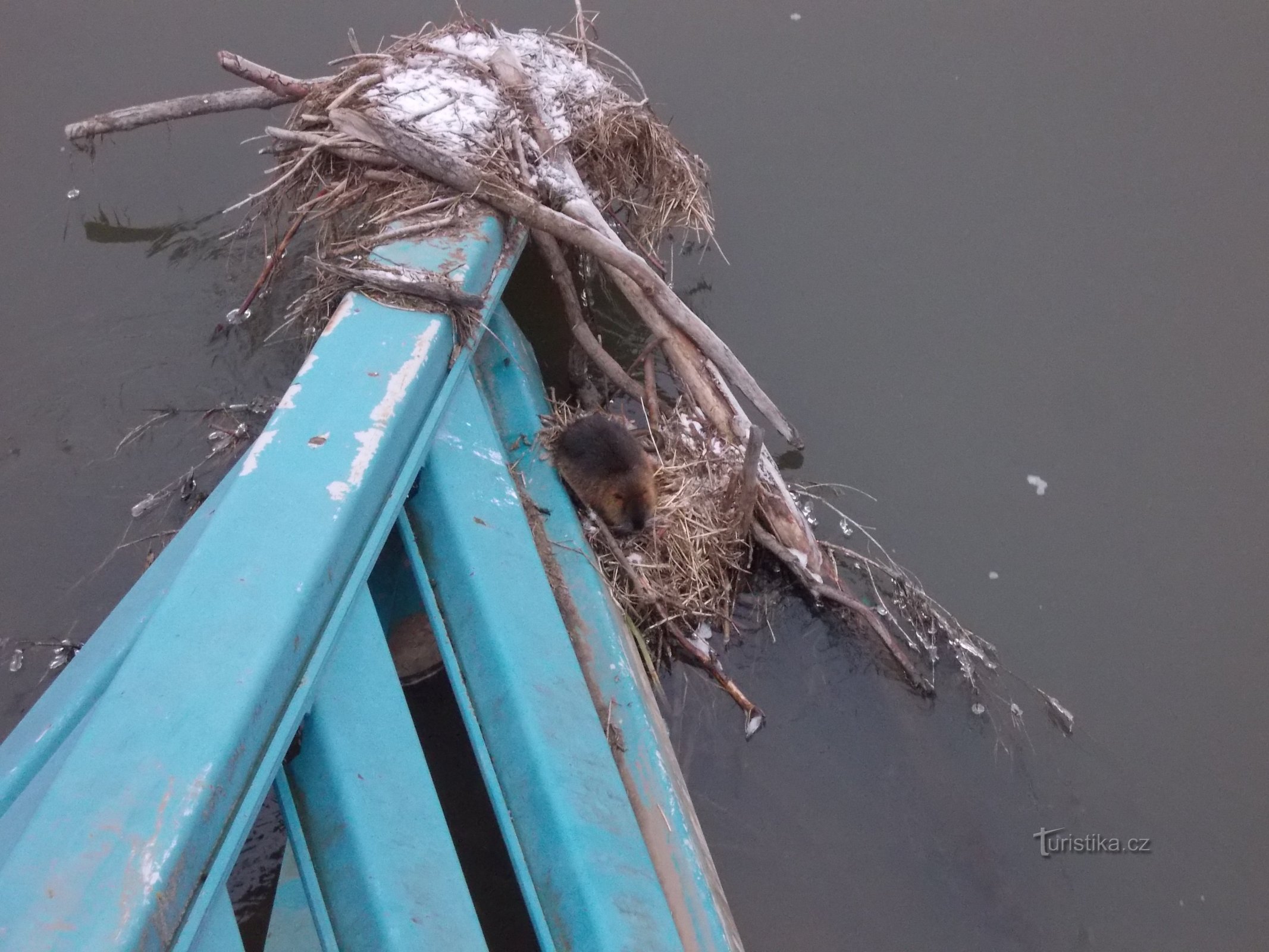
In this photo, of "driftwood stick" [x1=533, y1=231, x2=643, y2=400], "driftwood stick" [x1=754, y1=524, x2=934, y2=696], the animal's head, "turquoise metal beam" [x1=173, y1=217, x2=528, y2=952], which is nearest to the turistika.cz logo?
"driftwood stick" [x1=754, y1=524, x2=934, y2=696]

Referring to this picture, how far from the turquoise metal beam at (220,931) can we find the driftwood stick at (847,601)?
236 cm

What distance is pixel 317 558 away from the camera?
1.96 m

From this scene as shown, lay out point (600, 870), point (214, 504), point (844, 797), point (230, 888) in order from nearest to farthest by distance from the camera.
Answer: point (600, 870)
point (214, 504)
point (230, 888)
point (844, 797)

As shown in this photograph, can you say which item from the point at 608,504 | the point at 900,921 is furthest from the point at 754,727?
the point at 608,504

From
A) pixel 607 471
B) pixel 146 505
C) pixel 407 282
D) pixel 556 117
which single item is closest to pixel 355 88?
pixel 556 117

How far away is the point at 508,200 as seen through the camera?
321 centimetres

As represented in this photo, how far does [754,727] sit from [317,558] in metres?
2.05

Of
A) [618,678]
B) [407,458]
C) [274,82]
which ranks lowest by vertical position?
[618,678]

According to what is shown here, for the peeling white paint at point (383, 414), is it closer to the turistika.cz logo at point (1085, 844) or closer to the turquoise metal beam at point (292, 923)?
the turquoise metal beam at point (292, 923)

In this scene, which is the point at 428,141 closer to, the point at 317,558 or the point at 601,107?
the point at 601,107

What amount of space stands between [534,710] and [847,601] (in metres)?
1.59

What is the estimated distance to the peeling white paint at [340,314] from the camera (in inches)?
99.0

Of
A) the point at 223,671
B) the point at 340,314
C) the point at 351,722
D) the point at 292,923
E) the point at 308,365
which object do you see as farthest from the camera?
the point at 340,314

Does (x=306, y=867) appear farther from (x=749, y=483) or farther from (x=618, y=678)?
(x=749, y=483)
